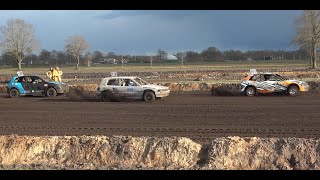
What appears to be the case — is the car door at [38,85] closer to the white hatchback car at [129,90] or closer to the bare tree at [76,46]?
the white hatchback car at [129,90]

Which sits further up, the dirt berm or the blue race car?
the blue race car

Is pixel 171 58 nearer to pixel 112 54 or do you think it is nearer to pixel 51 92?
pixel 112 54

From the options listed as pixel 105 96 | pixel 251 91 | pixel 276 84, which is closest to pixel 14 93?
pixel 105 96

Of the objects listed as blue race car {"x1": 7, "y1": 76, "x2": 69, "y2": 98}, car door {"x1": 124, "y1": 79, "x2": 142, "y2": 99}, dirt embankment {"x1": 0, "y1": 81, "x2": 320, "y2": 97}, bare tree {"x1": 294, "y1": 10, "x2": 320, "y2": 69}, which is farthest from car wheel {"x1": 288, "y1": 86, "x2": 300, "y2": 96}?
bare tree {"x1": 294, "y1": 10, "x2": 320, "y2": 69}

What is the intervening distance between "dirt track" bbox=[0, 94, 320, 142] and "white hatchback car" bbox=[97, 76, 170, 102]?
1133 mm

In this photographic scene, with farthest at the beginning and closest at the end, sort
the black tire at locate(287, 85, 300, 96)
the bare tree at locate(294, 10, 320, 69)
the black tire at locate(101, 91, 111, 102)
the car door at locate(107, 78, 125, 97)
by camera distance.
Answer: the bare tree at locate(294, 10, 320, 69)
the black tire at locate(287, 85, 300, 96)
the black tire at locate(101, 91, 111, 102)
the car door at locate(107, 78, 125, 97)

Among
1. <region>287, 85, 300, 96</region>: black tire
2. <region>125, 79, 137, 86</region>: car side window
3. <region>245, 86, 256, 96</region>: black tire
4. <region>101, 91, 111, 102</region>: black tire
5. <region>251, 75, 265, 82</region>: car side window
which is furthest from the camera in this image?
<region>245, 86, 256, 96</region>: black tire

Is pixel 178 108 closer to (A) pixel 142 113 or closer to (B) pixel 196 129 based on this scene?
(A) pixel 142 113

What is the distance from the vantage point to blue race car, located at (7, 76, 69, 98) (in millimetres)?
25766

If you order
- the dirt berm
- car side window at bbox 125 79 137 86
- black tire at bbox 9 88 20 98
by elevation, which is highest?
car side window at bbox 125 79 137 86

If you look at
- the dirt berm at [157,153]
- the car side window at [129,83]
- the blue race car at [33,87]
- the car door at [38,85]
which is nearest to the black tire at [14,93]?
the blue race car at [33,87]

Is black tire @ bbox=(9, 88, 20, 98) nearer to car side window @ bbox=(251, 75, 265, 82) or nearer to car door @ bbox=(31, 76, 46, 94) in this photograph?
car door @ bbox=(31, 76, 46, 94)
